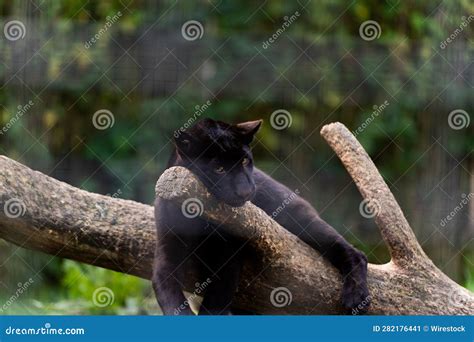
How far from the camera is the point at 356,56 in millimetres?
2404

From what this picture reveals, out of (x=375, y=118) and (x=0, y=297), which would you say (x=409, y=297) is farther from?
(x=0, y=297)

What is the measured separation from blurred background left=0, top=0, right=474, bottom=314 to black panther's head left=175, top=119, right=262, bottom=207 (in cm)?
33

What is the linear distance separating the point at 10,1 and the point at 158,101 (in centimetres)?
52

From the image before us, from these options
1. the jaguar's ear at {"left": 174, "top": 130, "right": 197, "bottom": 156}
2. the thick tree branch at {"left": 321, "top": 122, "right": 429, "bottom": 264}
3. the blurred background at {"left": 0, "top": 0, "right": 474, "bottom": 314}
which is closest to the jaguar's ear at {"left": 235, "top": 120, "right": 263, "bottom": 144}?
the jaguar's ear at {"left": 174, "top": 130, "right": 197, "bottom": 156}

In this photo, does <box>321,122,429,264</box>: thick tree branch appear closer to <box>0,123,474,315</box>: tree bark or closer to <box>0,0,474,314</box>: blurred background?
<box>0,123,474,315</box>: tree bark

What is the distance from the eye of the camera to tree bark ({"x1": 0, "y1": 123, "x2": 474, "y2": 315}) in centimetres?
193

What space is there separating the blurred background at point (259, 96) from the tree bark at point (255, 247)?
0.16m

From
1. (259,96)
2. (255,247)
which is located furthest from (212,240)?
(259,96)

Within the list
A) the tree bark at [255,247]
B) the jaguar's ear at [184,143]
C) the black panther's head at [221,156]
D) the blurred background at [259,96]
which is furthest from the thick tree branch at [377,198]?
the jaguar's ear at [184,143]

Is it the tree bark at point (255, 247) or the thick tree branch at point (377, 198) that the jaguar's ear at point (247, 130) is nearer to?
the tree bark at point (255, 247)

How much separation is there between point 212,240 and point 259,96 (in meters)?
0.56

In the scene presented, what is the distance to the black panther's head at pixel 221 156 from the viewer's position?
5.75ft

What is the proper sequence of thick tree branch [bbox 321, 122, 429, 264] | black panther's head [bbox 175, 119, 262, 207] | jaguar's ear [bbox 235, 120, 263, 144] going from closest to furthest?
black panther's head [bbox 175, 119, 262, 207]
jaguar's ear [bbox 235, 120, 263, 144]
thick tree branch [bbox 321, 122, 429, 264]

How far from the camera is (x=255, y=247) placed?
1909mm
